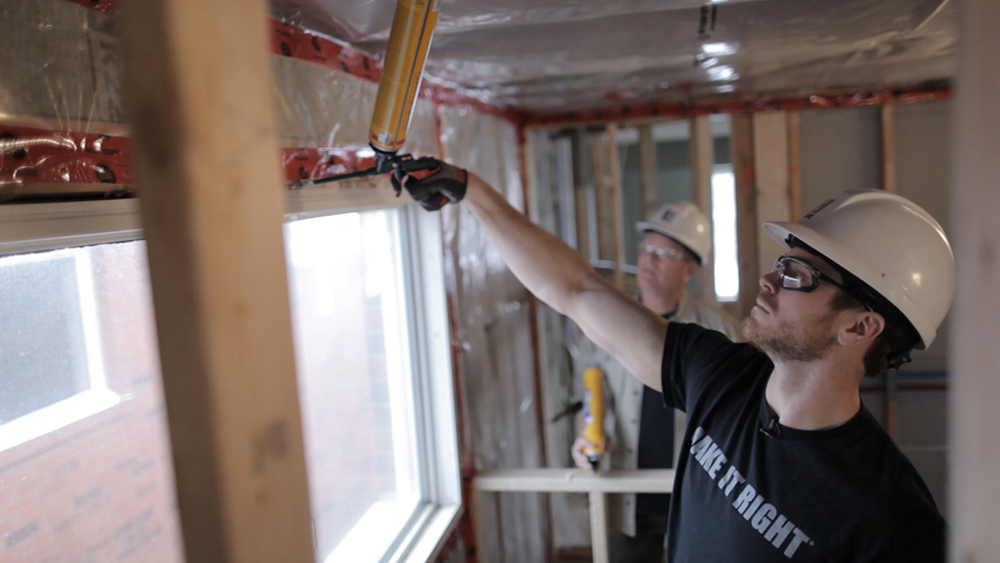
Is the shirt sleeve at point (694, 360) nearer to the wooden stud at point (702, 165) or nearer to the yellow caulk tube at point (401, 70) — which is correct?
the yellow caulk tube at point (401, 70)

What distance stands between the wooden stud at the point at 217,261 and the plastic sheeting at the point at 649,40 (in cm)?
93

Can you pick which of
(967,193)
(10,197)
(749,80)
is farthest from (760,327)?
(749,80)

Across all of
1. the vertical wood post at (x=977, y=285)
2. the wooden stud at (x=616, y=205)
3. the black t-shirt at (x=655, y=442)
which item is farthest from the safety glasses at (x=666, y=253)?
the vertical wood post at (x=977, y=285)

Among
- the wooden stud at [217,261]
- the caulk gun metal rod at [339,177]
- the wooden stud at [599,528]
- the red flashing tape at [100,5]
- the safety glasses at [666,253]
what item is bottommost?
the wooden stud at [599,528]

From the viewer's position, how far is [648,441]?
103 inches

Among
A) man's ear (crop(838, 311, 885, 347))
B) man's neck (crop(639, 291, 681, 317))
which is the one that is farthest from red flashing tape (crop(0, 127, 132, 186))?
man's neck (crop(639, 291, 681, 317))

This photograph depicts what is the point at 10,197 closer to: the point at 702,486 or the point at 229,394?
the point at 229,394

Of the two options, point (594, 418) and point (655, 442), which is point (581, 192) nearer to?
point (655, 442)

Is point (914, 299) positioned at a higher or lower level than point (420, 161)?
lower

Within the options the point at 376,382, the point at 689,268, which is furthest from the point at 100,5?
the point at 689,268

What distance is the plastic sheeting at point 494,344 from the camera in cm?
248

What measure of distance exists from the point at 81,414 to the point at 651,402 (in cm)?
201

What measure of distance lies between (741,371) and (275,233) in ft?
4.19

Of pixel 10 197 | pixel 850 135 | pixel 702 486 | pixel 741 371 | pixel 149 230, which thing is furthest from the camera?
pixel 850 135
